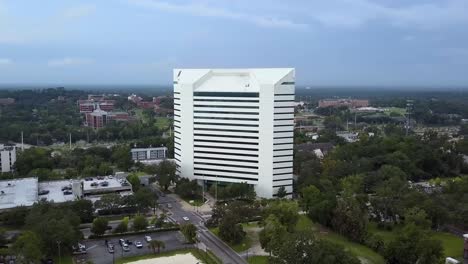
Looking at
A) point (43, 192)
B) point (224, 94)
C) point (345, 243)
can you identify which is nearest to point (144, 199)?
point (43, 192)

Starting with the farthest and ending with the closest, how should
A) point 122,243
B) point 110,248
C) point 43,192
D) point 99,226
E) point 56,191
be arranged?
point 56,191 → point 43,192 → point 99,226 → point 122,243 → point 110,248

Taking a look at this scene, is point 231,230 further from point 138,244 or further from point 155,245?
point 138,244

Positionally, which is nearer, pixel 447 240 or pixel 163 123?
pixel 447 240

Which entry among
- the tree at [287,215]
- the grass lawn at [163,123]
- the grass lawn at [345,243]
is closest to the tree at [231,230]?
the tree at [287,215]

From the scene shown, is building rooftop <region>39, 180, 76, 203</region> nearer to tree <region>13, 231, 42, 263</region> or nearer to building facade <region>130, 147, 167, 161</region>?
tree <region>13, 231, 42, 263</region>

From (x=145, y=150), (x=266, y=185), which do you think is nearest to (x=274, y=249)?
(x=266, y=185)

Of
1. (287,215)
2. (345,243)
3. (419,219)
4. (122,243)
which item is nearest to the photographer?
(419,219)
